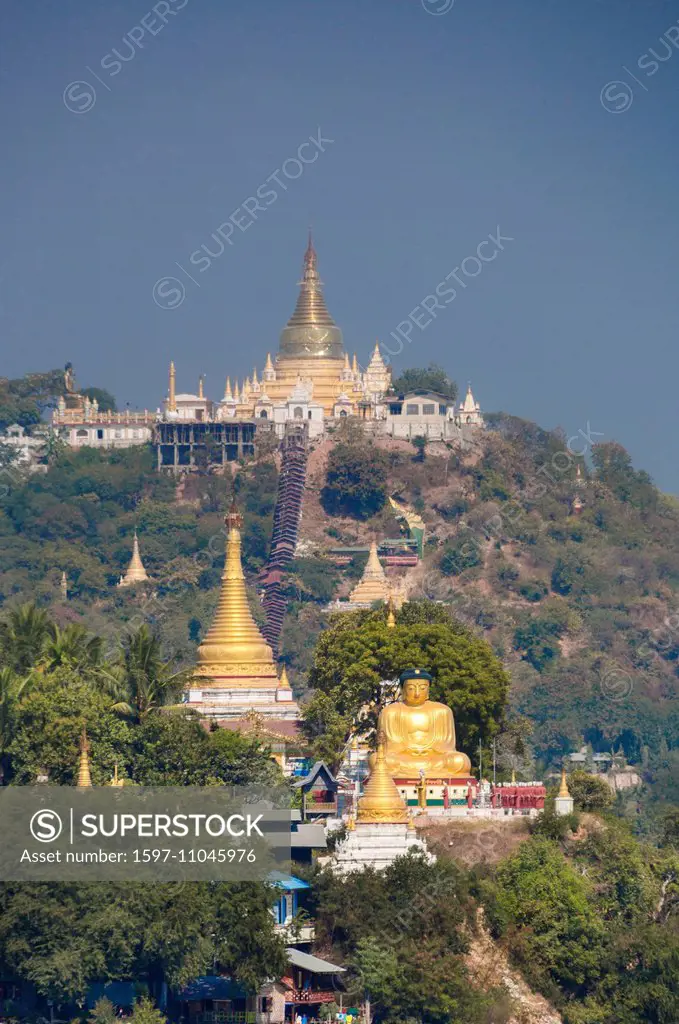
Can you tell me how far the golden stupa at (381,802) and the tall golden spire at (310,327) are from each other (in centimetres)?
10039

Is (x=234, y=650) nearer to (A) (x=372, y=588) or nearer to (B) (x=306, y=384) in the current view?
(A) (x=372, y=588)

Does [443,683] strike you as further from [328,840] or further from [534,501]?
[534,501]

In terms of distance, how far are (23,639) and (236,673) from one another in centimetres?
1176

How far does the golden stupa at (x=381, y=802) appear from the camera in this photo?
8275 cm

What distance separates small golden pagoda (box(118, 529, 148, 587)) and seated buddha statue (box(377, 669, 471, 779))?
78309mm

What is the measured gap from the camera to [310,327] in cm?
18350

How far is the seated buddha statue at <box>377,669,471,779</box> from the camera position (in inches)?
3462

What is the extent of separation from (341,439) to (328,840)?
93.0m

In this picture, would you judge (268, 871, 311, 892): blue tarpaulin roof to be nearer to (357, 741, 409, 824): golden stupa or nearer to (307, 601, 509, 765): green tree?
(357, 741, 409, 824): golden stupa

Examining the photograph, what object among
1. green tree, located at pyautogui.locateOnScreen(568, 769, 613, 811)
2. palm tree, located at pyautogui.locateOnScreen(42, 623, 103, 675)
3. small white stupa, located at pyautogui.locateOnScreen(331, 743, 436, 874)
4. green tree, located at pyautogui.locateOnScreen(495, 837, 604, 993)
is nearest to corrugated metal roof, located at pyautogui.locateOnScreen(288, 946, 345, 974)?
small white stupa, located at pyautogui.locateOnScreen(331, 743, 436, 874)

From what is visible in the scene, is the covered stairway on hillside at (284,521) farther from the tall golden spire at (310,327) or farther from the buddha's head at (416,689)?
the buddha's head at (416,689)

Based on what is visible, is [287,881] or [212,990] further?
[287,881]

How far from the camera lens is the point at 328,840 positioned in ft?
274

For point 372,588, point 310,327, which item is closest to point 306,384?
point 310,327
